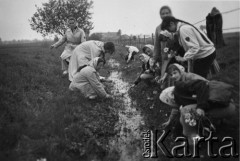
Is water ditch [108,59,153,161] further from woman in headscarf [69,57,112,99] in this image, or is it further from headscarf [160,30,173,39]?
headscarf [160,30,173,39]

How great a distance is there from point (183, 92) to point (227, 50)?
3844 millimetres

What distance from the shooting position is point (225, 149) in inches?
132

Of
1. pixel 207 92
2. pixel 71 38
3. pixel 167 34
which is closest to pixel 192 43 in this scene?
pixel 167 34

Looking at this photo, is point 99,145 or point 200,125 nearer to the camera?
point 200,125

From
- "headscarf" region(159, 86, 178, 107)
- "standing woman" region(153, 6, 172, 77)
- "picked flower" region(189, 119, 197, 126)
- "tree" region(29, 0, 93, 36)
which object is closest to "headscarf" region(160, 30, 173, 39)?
"standing woman" region(153, 6, 172, 77)

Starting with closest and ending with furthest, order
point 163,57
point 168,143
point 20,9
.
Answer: point 168,143, point 20,9, point 163,57

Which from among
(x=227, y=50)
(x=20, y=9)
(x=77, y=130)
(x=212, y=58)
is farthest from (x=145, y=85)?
(x=20, y=9)

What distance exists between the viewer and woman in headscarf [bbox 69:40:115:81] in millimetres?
Result: 7378

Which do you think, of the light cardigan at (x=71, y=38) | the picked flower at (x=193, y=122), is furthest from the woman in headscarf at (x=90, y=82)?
the picked flower at (x=193, y=122)

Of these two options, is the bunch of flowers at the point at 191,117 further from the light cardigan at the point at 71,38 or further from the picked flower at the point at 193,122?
the light cardigan at the point at 71,38

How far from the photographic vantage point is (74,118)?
5148mm

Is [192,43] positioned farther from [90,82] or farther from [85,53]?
[85,53]

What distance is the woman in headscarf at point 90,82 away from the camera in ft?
22.2

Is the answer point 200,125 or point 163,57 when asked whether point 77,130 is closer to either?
point 200,125
